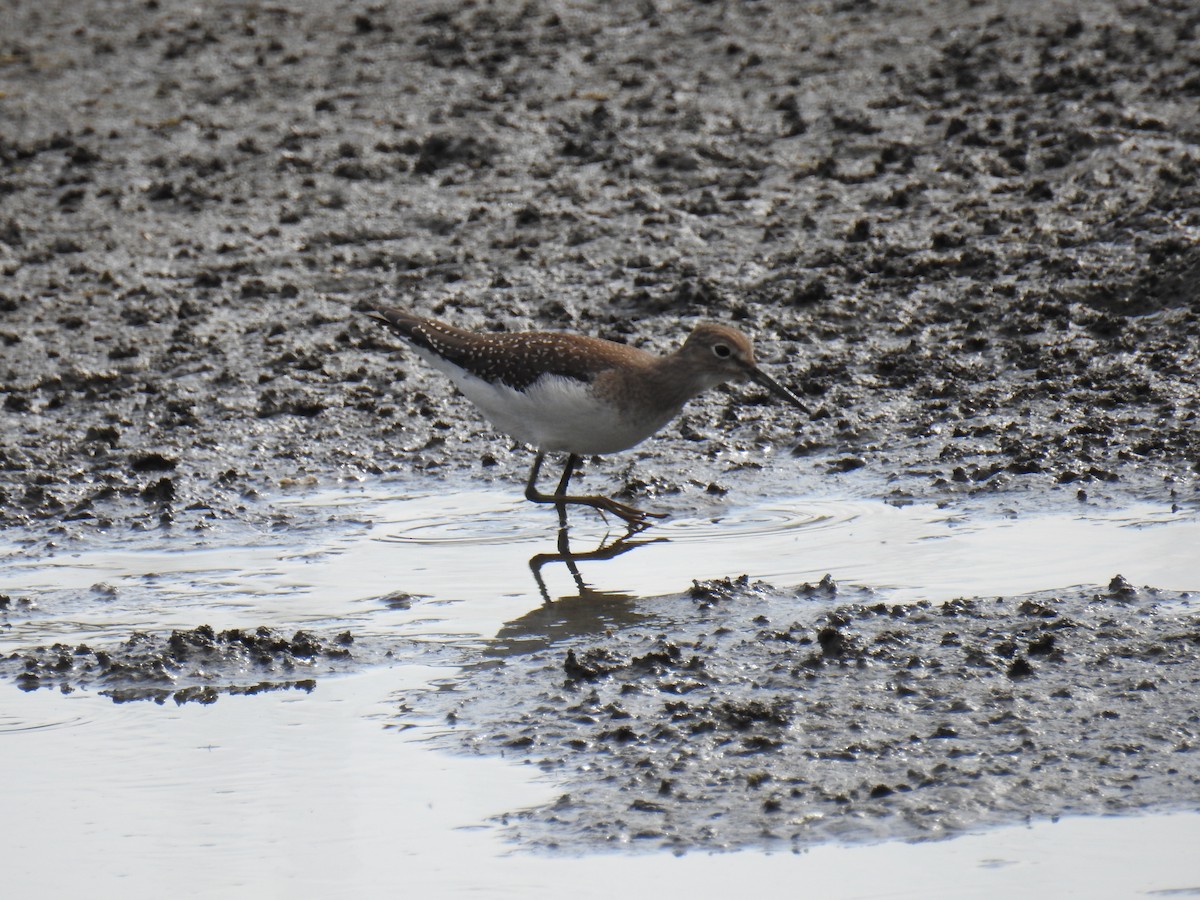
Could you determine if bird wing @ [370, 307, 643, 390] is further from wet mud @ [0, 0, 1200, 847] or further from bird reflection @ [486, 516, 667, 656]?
bird reflection @ [486, 516, 667, 656]

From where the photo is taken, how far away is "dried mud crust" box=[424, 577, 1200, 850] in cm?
490

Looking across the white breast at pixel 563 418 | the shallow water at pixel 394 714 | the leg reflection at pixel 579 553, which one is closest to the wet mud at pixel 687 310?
the shallow water at pixel 394 714

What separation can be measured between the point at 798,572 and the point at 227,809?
261 cm

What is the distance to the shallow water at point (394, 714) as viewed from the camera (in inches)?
184

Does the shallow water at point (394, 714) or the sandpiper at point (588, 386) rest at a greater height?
the sandpiper at point (588, 386)

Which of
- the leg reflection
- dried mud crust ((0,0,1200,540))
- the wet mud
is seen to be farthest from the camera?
dried mud crust ((0,0,1200,540))

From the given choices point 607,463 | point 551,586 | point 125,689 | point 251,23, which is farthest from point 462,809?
point 251,23

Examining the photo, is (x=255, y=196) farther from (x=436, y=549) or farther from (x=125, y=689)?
(x=125, y=689)

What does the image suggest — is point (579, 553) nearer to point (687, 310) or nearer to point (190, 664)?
point (190, 664)

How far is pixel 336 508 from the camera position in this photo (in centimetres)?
806

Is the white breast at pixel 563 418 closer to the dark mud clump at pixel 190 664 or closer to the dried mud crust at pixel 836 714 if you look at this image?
the dried mud crust at pixel 836 714

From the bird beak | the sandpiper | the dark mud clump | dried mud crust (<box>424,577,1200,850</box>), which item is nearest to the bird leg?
the sandpiper

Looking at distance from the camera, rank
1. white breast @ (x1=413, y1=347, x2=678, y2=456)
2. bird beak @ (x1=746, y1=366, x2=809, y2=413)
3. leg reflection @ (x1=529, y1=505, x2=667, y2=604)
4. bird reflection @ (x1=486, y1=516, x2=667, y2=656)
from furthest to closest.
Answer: bird beak @ (x1=746, y1=366, x2=809, y2=413) → white breast @ (x1=413, y1=347, x2=678, y2=456) → leg reflection @ (x1=529, y1=505, x2=667, y2=604) → bird reflection @ (x1=486, y1=516, x2=667, y2=656)

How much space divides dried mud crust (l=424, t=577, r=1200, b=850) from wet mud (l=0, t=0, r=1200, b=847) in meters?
0.02
